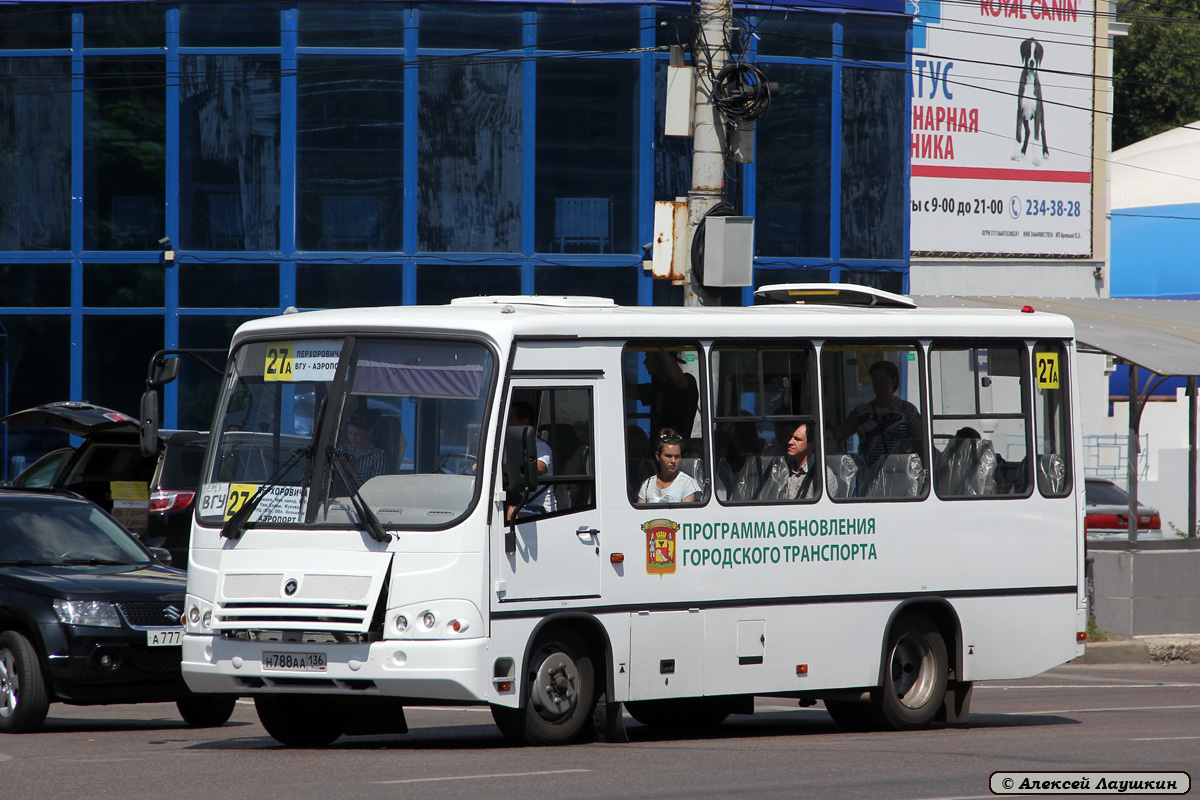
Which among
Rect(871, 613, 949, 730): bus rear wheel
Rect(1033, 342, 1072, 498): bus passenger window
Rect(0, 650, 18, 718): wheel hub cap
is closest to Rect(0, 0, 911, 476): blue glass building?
Rect(1033, 342, 1072, 498): bus passenger window

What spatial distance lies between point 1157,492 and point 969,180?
7.30 meters

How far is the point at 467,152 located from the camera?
24219mm

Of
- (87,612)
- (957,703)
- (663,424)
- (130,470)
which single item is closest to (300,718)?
(87,612)

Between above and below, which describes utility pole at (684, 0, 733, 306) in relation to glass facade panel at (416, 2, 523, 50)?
A: below

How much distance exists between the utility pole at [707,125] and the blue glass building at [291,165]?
31.8ft

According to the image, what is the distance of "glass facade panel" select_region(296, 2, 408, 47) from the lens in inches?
943

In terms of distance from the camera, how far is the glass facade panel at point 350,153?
24.0 metres

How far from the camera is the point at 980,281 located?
104 ft

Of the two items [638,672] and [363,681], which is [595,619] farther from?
[363,681]

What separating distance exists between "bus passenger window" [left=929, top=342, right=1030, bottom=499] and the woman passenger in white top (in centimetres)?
209

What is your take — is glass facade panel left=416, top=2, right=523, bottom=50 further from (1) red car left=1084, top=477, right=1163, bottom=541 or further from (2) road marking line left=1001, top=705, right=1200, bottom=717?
(2) road marking line left=1001, top=705, right=1200, bottom=717

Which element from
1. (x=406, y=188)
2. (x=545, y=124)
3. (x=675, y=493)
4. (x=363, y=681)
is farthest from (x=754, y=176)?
(x=363, y=681)

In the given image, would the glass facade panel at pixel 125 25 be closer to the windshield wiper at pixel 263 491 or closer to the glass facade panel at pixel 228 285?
the glass facade panel at pixel 228 285

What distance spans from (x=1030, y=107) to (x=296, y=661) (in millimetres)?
25461
